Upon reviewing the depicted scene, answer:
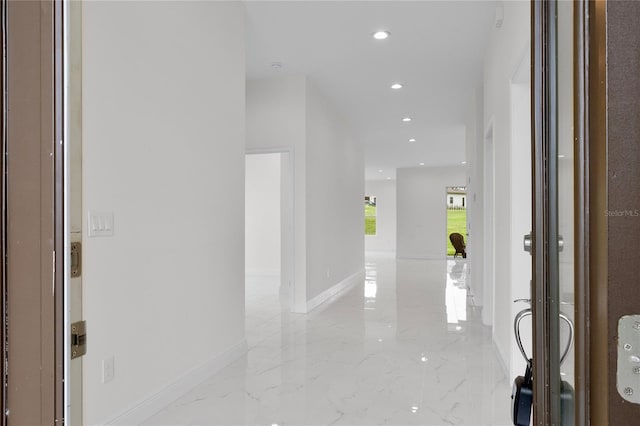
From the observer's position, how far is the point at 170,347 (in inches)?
105

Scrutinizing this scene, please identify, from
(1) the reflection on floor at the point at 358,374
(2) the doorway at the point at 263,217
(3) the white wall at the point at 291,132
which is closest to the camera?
(1) the reflection on floor at the point at 358,374

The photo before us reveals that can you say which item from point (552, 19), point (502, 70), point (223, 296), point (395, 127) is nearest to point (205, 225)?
point (223, 296)

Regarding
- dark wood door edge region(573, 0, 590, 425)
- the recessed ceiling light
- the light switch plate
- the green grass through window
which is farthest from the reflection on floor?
the green grass through window

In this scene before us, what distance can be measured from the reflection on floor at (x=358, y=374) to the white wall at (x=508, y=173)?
1.37ft

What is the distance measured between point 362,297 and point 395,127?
126 inches

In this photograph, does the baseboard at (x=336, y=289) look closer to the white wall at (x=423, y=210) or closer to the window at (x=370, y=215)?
the white wall at (x=423, y=210)

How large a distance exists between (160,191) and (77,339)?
1.99m

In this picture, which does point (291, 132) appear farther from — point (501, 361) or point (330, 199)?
point (501, 361)

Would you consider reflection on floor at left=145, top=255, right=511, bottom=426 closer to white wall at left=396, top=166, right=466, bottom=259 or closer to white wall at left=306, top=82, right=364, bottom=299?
white wall at left=306, top=82, right=364, bottom=299

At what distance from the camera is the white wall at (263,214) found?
28.5 feet

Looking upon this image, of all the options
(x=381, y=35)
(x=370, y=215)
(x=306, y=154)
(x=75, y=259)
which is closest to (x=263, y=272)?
(x=306, y=154)

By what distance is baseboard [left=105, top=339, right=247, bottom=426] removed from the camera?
2.32 metres

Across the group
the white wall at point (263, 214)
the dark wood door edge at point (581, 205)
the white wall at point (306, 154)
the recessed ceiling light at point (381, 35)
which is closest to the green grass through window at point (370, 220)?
the white wall at point (263, 214)

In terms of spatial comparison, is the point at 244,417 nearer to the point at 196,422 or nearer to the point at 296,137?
the point at 196,422
